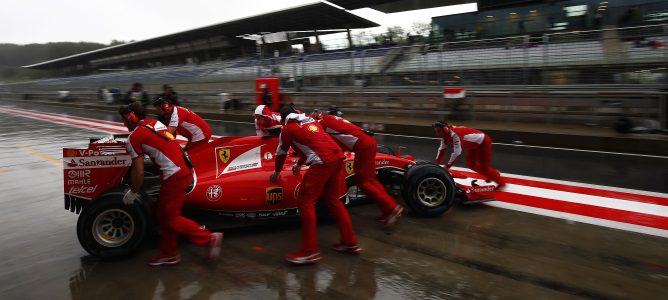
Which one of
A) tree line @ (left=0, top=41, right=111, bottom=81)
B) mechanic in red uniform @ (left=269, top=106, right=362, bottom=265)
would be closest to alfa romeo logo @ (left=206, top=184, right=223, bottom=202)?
mechanic in red uniform @ (left=269, top=106, right=362, bottom=265)

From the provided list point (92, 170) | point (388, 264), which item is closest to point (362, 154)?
point (388, 264)

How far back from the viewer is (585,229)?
15.2 ft

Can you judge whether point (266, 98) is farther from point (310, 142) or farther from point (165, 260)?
point (165, 260)

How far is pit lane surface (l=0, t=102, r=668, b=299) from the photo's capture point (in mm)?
3488

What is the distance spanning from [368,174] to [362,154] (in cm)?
25

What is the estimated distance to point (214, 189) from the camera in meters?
4.62

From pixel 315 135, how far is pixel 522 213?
288cm

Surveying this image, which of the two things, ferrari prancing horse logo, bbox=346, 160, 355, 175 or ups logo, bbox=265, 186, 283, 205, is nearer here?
ups logo, bbox=265, 186, 283, 205

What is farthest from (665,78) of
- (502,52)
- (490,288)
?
(490,288)

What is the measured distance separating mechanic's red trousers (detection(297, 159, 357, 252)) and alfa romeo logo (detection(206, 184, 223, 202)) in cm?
102

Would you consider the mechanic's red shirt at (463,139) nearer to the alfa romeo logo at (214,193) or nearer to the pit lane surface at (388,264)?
the pit lane surface at (388,264)

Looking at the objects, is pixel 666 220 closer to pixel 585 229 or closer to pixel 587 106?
pixel 585 229

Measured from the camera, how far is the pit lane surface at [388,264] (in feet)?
11.4

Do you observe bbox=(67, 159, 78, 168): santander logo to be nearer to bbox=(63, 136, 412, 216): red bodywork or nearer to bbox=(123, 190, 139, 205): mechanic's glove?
Answer: bbox=(63, 136, 412, 216): red bodywork
